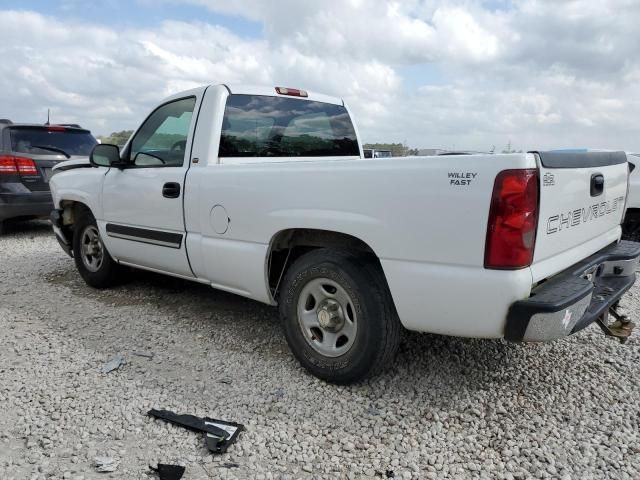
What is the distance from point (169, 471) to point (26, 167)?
22.7 feet

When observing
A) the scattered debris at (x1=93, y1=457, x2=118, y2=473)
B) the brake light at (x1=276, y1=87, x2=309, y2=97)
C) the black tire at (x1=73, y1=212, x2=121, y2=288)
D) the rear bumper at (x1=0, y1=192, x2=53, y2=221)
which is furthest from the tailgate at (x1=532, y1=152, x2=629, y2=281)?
the rear bumper at (x1=0, y1=192, x2=53, y2=221)

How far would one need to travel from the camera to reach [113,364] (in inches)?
133

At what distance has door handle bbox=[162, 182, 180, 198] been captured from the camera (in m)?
3.76

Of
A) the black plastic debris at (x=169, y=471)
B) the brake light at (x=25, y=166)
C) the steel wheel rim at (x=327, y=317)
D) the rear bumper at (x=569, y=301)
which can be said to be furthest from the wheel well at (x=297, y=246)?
the brake light at (x=25, y=166)

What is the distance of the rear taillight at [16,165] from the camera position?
757 centimetres

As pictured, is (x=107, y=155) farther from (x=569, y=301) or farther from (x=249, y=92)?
(x=569, y=301)

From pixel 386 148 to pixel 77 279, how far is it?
4022 millimetres

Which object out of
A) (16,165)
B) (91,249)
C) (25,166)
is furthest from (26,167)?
(91,249)

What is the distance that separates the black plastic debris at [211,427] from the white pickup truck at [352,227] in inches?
27.3

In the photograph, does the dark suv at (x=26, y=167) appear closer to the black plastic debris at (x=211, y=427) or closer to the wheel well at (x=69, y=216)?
the wheel well at (x=69, y=216)

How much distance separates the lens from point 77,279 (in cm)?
564

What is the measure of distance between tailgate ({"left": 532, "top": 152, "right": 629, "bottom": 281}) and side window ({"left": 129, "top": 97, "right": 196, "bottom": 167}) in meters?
2.61

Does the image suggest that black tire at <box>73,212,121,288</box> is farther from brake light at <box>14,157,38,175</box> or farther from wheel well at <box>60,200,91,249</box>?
brake light at <box>14,157,38,175</box>

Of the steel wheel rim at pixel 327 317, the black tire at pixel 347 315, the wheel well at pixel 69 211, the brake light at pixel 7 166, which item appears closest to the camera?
the black tire at pixel 347 315
